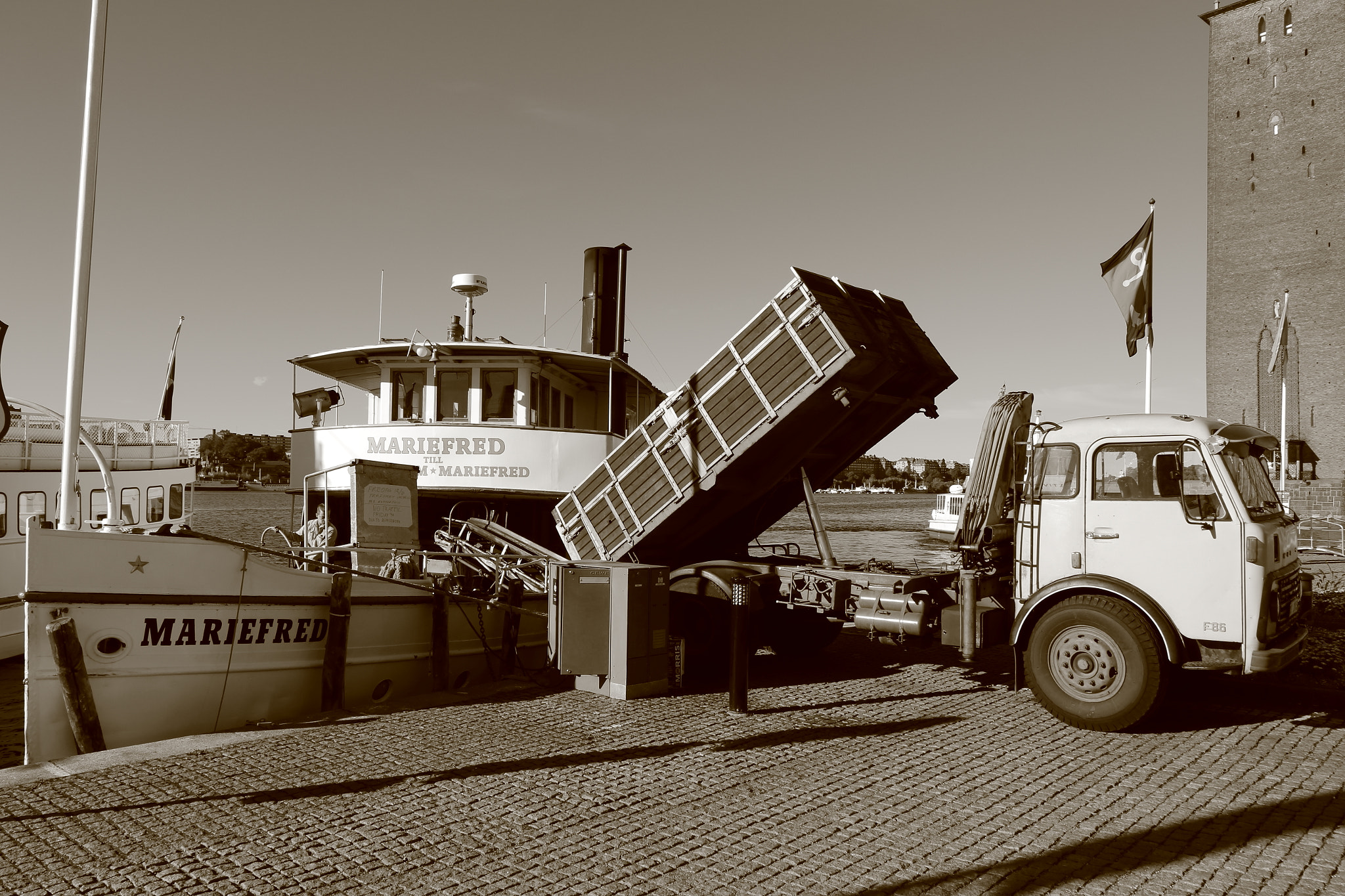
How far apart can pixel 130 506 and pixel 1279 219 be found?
6088cm

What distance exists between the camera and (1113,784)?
6.15 meters

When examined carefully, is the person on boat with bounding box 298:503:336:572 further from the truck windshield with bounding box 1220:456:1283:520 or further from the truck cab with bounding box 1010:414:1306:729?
the truck windshield with bounding box 1220:456:1283:520

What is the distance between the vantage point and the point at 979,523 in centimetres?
850

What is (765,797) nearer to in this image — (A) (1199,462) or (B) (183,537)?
(A) (1199,462)

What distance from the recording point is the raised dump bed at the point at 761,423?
885 centimetres

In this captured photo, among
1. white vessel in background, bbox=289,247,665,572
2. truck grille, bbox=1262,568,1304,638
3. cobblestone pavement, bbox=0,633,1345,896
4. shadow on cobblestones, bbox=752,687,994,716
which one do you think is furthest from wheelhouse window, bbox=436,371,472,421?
truck grille, bbox=1262,568,1304,638

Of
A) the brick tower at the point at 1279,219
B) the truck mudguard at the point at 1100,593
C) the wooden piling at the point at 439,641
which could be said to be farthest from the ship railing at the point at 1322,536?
the wooden piling at the point at 439,641

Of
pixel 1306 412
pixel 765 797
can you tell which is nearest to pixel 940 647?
pixel 765 797

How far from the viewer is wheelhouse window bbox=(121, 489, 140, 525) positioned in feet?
59.3

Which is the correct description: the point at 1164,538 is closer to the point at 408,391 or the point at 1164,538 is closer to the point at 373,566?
the point at 373,566

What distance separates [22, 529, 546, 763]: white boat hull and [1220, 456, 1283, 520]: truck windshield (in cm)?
800

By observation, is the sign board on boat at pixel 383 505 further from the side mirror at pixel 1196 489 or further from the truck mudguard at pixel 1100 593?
the side mirror at pixel 1196 489

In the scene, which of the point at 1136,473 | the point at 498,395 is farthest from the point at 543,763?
the point at 498,395

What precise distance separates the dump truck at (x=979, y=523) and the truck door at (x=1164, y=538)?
1cm
